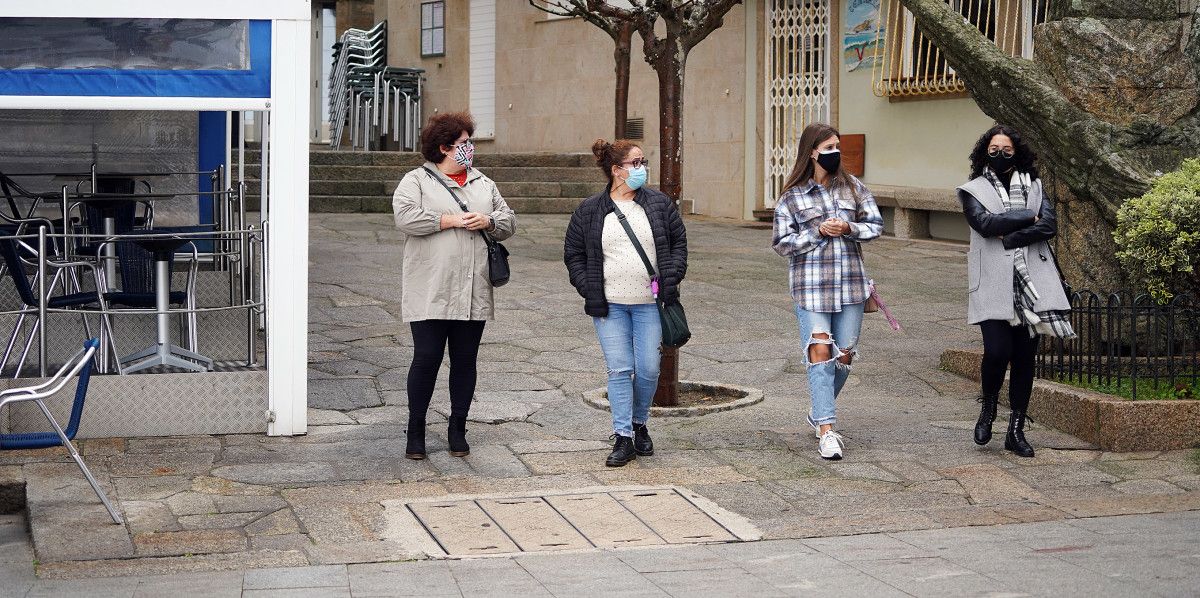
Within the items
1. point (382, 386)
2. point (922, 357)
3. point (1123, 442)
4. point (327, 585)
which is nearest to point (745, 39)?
point (922, 357)

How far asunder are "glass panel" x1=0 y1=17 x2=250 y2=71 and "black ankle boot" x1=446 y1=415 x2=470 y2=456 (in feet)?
6.90

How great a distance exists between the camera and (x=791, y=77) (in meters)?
19.0

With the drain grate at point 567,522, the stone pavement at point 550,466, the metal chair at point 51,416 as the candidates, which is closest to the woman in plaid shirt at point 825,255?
the stone pavement at point 550,466

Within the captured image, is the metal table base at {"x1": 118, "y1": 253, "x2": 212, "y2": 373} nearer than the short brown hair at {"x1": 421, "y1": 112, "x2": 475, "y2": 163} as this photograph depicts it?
No

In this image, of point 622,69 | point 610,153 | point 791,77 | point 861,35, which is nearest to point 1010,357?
point 610,153

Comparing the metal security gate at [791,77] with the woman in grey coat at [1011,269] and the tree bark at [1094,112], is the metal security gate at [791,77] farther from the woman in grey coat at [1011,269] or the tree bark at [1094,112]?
the woman in grey coat at [1011,269]

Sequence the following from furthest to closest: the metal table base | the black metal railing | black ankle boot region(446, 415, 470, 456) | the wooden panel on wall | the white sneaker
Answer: the wooden panel on wall → the metal table base → the black metal railing → black ankle boot region(446, 415, 470, 456) → the white sneaker

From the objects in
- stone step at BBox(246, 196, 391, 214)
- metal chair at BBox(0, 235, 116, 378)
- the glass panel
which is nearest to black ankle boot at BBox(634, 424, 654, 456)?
the glass panel

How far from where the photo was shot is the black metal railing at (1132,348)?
7.75 meters

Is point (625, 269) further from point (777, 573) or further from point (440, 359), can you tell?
point (777, 573)

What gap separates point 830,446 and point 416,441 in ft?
6.69

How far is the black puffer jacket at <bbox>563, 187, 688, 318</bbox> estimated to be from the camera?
275 inches

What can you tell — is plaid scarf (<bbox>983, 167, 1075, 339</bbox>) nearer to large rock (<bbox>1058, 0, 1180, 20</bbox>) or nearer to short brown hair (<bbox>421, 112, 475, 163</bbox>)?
large rock (<bbox>1058, 0, 1180, 20</bbox>)

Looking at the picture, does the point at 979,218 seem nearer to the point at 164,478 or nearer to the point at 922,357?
the point at 922,357
